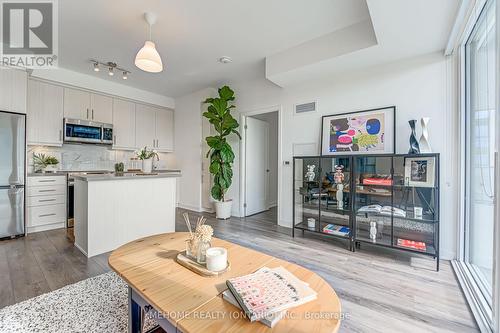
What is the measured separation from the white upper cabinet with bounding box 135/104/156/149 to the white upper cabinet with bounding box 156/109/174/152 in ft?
0.34

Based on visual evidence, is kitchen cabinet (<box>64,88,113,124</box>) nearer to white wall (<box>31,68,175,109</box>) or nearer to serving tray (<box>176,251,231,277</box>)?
white wall (<box>31,68,175,109</box>)

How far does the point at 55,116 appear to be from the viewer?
3898 millimetres

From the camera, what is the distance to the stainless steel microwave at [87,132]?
398 cm

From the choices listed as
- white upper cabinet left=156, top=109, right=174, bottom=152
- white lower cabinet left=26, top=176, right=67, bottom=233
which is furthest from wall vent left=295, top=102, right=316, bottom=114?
white lower cabinet left=26, top=176, right=67, bottom=233

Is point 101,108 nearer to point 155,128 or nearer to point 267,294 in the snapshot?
point 155,128

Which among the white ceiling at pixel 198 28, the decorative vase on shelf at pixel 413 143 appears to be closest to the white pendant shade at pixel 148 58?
the white ceiling at pixel 198 28

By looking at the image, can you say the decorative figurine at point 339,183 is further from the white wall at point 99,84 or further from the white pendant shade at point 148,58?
the white wall at point 99,84

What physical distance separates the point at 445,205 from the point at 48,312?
3831 mm

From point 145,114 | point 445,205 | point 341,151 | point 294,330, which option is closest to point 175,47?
point 145,114

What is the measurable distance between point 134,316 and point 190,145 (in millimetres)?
4268

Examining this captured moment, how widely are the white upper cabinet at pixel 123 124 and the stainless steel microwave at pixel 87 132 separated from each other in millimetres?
169

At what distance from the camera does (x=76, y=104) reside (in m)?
4.11

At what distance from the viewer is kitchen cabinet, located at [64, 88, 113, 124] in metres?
4.04

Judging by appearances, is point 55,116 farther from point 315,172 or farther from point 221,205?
point 315,172
